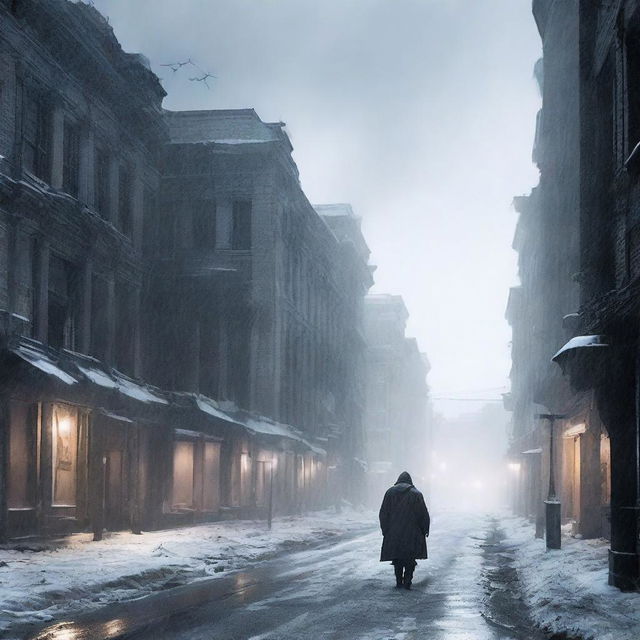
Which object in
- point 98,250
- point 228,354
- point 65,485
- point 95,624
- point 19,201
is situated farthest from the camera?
point 228,354

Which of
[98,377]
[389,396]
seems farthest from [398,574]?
[389,396]

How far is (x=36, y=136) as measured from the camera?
25250 mm

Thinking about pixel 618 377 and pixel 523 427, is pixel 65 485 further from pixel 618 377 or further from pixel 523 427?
pixel 523 427

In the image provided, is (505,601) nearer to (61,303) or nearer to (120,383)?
(61,303)

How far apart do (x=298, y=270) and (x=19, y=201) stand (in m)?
28.3

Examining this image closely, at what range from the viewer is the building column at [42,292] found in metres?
24.6

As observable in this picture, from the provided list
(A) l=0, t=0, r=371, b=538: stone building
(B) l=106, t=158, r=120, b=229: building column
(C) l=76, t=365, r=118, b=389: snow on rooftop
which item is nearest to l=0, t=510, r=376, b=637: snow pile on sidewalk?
(A) l=0, t=0, r=371, b=538: stone building

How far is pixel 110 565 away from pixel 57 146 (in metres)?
12.7

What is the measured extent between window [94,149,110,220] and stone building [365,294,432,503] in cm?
6051

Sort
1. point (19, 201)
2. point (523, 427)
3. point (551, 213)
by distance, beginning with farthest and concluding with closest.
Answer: point (523, 427)
point (551, 213)
point (19, 201)

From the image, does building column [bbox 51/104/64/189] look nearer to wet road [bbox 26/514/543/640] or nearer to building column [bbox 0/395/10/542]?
building column [bbox 0/395/10/542]

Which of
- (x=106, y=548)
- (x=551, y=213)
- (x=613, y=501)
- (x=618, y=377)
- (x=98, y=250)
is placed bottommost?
(x=106, y=548)

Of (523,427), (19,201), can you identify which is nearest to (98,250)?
(19,201)

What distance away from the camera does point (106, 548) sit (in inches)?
846
